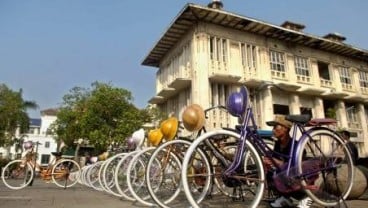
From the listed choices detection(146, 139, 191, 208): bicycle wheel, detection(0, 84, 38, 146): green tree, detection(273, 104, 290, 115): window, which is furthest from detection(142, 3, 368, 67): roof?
detection(0, 84, 38, 146): green tree

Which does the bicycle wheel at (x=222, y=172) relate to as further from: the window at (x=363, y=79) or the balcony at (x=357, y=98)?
the window at (x=363, y=79)

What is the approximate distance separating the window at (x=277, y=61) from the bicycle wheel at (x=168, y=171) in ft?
57.7

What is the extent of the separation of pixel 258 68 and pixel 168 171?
16668 millimetres

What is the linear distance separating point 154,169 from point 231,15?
15.7 m

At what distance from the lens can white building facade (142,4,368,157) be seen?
62.9 feet

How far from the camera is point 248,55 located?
20.9 m

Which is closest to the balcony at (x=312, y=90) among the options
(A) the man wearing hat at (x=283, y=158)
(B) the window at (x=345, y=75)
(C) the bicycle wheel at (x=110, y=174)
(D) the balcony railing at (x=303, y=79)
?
(D) the balcony railing at (x=303, y=79)

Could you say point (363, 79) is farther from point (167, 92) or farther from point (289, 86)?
point (167, 92)

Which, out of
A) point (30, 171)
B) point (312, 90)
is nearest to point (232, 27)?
point (312, 90)

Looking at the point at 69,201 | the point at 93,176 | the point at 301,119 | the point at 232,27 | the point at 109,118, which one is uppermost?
the point at 232,27

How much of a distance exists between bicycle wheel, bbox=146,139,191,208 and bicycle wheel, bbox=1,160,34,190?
6.92 metres

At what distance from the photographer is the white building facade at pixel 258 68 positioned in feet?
62.9

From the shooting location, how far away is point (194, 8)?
18359 millimetres

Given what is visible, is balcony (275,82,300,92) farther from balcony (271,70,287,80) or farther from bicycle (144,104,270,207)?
bicycle (144,104,270,207)
